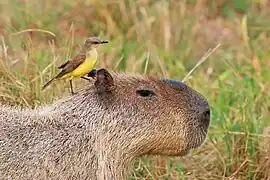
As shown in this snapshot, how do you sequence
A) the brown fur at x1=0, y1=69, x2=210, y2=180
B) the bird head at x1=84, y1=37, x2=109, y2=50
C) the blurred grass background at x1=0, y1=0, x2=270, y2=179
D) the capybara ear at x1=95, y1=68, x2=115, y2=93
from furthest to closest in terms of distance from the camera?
the blurred grass background at x1=0, y1=0, x2=270, y2=179, the bird head at x1=84, y1=37, x2=109, y2=50, the capybara ear at x1=95, y1=68, x2=115, y2=93, the brown fur at x1=0, y1=69, x2=210, y2=180

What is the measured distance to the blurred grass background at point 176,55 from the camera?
18.4 feet

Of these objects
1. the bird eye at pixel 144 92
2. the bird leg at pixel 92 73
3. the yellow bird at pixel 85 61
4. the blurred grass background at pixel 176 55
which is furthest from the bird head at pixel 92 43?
the blurred grass background at pixel 176 55

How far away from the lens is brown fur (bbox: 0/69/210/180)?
4.57 m

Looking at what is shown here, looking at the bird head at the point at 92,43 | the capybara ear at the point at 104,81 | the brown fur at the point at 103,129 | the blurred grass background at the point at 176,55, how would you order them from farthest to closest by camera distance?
the blurred grass background at the point at 176,55 < the bird head at the point at 92,43 < the capybara ear at the point at 104,81 < the brown fur at the point at 103,129

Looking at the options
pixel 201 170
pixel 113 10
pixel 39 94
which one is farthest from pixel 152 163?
pixel 113 10

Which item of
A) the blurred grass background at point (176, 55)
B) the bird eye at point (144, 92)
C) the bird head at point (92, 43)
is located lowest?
the blurred grass background at point (176, 55)

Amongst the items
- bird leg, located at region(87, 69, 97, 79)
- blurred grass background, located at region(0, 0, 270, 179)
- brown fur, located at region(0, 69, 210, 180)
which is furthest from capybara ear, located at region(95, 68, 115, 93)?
blurred grass background, located at region(0, 0, 270, 179)

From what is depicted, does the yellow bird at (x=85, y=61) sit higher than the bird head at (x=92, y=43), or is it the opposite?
the bird head at (x=92, y=43)

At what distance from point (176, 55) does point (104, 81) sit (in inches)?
127

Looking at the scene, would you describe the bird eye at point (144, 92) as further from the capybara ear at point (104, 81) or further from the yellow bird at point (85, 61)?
the yellow bird at point (85, 61)

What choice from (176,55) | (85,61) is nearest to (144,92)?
(85,61)

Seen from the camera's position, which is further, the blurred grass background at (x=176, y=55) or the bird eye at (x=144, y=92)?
the blurred grass background at (x=176, y=55)

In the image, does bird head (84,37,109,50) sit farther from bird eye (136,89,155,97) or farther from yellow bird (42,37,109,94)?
bird eye (136,89,155,97)

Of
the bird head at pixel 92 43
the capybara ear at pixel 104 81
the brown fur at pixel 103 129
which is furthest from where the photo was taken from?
the bird head at pixel 92 43
